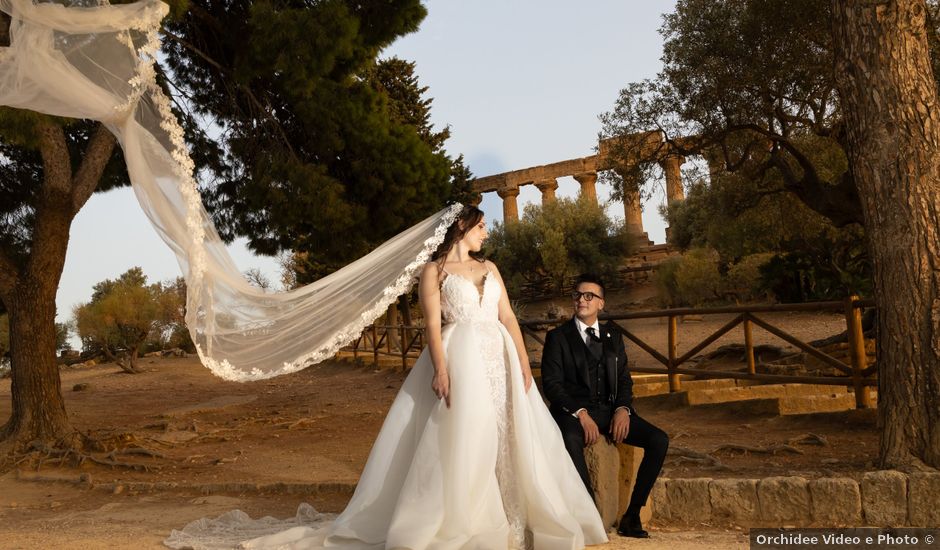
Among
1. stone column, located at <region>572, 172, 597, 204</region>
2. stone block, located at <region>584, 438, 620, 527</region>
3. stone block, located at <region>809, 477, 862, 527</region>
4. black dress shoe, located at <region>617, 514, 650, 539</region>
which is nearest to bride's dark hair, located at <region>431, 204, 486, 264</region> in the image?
stone block, located at <region>584, 438, 620, 527</region>

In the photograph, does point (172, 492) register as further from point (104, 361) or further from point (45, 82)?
point (104, 361)

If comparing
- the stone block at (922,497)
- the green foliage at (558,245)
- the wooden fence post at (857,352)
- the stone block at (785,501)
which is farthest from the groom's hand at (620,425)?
the green foliage at (558,245)

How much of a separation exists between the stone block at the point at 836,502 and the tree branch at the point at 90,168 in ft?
26.5

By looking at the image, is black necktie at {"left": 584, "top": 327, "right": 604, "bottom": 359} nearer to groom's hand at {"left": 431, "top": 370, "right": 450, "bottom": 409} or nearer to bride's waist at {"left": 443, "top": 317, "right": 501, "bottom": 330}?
bride's waist at {"left": 443, "top": 317, "right": 501, "bottom": 330}

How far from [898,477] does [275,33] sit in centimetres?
717

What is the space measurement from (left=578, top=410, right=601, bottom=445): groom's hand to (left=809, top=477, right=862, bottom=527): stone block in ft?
4.87

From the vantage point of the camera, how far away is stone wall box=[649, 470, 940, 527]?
4.96m

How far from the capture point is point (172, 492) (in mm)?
7129

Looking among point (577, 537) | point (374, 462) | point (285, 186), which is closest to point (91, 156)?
point (285, 186)

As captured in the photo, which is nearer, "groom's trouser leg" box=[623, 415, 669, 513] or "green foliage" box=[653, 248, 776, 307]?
"groom's trouser leg" box=[623, 415, 669, 513]

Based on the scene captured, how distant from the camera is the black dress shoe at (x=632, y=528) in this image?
4.67m

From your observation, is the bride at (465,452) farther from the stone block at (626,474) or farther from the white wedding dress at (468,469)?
the stone block at (626,474)

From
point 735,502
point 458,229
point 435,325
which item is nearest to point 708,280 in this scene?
point 735,502

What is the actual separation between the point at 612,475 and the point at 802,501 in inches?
49.4
